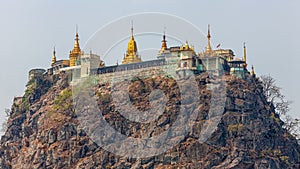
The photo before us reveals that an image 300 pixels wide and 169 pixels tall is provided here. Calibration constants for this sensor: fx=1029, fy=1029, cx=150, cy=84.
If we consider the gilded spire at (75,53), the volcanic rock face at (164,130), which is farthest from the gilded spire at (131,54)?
the gilded spire at (75,53)

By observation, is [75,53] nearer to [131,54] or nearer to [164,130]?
[131,54]

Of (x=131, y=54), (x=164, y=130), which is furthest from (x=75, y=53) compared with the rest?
(x=164, y=130)

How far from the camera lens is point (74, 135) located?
13000 centimetres

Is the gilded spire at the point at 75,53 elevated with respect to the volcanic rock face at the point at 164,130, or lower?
elevated

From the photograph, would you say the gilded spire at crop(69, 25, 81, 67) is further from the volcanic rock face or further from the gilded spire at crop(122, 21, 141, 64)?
the gilded spire at crop(122, 21, 141, 64)

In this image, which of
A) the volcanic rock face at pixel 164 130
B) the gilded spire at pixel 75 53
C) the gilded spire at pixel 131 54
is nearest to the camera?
the volcanic rock face at pixel 164 130

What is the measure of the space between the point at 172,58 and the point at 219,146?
51.4ft

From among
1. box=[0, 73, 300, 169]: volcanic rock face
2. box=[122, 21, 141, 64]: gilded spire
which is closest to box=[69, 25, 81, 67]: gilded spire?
box=[0, 73, 300, 169]: volcanic rock face

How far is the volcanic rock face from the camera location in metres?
124

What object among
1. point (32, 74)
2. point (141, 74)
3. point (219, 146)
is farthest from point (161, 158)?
point (32, 74)

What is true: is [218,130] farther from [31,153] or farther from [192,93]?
[31,153]

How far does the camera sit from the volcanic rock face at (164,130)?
123812 mm

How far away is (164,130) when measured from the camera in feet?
414

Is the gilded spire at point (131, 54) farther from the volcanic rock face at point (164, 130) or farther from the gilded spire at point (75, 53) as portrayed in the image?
the gilded spire at point (75, 53)
